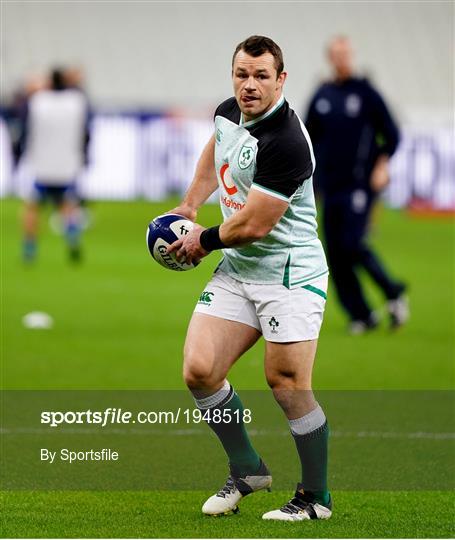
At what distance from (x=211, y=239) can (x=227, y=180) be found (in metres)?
0.31

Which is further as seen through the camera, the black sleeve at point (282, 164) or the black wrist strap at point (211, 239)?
the black wrist strap at point (211, 239)

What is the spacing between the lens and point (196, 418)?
8.92 metres

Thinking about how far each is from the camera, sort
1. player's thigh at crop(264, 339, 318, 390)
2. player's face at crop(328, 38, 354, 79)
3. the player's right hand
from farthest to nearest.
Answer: player's face at crop(328, 38, 354, 79) → the player's right hand → player's thigh at crop(264, 339, 318, 390)

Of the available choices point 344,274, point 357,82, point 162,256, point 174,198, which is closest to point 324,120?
point 357,82

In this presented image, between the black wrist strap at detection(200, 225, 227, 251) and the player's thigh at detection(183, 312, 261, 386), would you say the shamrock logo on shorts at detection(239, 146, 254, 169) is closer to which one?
the black wrist strap at detection(200, 225, 227, 251)

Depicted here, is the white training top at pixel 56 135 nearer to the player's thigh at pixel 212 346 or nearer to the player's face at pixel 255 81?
the player's thigh at pixel 212 346

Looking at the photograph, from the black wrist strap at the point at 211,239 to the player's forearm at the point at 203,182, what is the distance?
0.50m

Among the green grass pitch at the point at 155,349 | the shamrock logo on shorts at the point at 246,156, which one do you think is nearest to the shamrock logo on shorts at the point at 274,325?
the shamrock logo on shorts at the point at 246,156

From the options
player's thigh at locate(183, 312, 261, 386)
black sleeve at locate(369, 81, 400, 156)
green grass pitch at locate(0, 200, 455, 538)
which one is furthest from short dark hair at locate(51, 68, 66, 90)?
player's thigh at locate(183, 312, 261, 386)

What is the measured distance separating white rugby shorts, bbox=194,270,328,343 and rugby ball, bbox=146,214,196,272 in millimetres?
193

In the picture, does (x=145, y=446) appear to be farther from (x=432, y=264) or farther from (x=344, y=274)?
(x=432, y=264)

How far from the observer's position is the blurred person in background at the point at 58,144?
19578 mm

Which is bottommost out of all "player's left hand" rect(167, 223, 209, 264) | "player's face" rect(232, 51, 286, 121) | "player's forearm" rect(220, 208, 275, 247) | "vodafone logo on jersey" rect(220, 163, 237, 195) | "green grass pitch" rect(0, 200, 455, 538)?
"green grass pitch" rect(0, 200, 455, 538)

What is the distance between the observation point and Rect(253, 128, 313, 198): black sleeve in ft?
18.9
